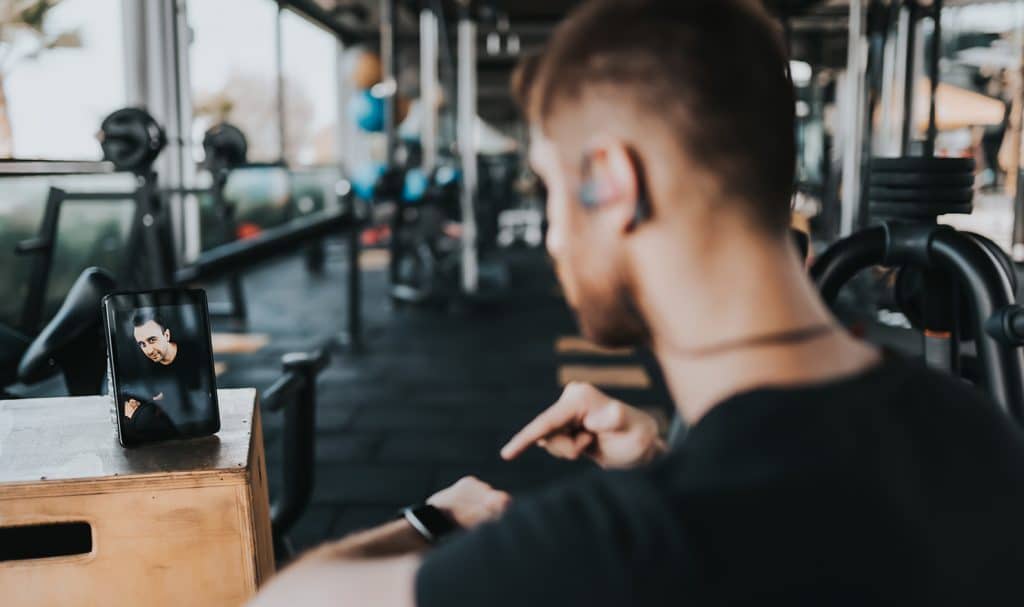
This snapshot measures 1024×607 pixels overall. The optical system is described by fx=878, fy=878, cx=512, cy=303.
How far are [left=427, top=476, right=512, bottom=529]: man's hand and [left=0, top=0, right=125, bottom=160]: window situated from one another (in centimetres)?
299

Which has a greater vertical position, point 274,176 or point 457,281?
point 274,176

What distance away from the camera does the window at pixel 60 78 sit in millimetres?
3238

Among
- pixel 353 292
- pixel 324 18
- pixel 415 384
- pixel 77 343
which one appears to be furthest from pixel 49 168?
pixel 324 18

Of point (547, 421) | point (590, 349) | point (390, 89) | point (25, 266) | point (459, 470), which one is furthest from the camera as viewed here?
point (390, 89)

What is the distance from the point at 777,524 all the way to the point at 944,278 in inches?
40.0

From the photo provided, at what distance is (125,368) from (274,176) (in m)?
6.65

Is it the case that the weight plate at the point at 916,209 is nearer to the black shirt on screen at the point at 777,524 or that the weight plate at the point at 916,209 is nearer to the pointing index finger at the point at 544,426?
the pointing index finger at the point at 544,426

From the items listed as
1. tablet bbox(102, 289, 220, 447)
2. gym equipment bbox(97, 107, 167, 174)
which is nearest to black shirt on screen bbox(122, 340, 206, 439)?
tablet bbox(102, 289, 220, 447)

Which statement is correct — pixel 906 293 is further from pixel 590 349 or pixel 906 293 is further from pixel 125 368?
pixel 590 349

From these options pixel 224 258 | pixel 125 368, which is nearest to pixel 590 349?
pixel 224 258

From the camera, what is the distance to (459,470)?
101 inches

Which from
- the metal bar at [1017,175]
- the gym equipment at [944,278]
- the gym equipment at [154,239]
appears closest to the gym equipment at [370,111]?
the gym equipment at [154,239]

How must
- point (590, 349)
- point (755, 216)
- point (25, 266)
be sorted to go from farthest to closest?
1. point (590, 349)
2. point (25, 266)
3. point (755, 216)

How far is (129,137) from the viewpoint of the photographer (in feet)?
9.14
